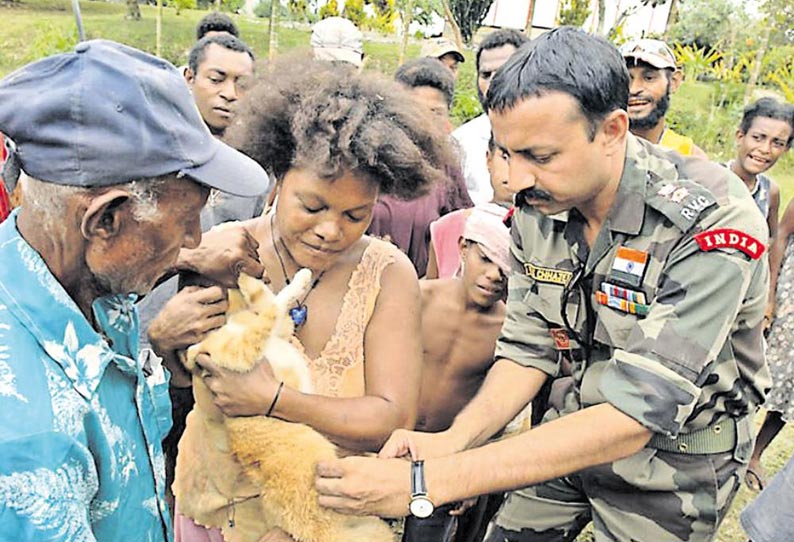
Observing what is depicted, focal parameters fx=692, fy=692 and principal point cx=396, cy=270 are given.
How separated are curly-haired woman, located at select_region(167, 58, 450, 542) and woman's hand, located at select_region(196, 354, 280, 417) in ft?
0.12

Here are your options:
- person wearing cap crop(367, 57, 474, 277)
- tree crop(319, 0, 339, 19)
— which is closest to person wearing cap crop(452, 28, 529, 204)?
person wearing cap crop(367, 57, 474, 277)

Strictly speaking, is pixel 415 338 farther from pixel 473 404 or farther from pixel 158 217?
pixel 158 217

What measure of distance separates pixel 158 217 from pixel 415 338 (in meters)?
1.02

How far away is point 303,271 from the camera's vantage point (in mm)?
2137

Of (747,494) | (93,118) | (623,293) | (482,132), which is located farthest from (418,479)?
(747,494)

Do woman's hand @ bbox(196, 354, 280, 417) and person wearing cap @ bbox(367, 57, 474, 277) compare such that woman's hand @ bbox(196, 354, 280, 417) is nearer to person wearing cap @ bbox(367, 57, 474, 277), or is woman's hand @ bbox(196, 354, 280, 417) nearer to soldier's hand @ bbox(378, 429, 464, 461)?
soldier's hand @ bbox(378, 429, 464, 461)

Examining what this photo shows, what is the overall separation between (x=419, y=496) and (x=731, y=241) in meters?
1.12

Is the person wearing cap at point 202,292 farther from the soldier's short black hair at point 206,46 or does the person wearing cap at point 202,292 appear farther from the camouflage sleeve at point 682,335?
the camouflage sleeve at point 682,335

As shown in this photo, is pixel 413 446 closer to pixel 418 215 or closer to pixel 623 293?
pixel 623 293

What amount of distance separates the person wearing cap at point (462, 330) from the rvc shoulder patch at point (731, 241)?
3.65 ft

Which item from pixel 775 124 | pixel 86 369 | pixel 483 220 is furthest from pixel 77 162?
pixel 775 124

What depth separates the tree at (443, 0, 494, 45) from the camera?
2431cm

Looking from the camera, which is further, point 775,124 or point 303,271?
point 775,124

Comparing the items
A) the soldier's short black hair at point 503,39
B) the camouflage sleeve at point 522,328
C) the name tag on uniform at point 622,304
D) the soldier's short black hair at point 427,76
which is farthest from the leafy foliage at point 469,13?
the name tag on uniform at point 622,304
